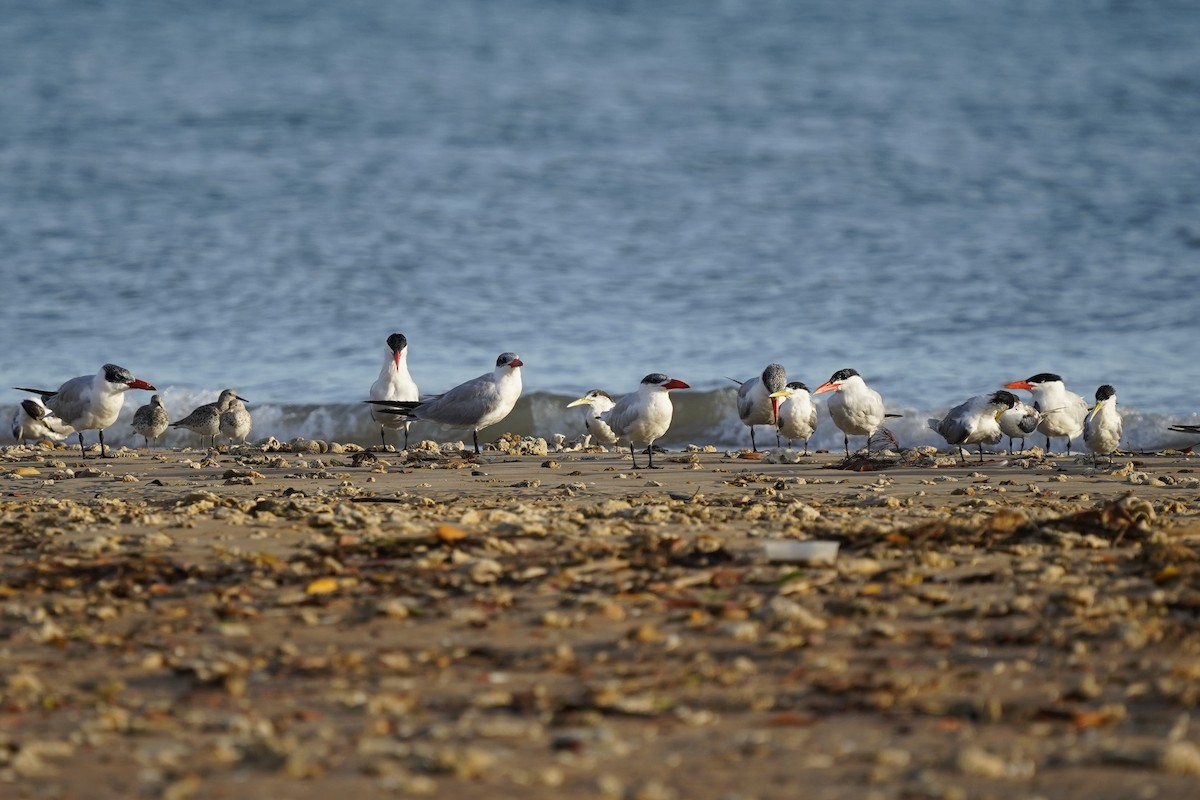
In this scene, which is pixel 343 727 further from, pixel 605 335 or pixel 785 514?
pixel 605 335

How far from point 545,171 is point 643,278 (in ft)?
18.2

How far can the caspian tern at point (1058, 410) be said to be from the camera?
33.8 feet

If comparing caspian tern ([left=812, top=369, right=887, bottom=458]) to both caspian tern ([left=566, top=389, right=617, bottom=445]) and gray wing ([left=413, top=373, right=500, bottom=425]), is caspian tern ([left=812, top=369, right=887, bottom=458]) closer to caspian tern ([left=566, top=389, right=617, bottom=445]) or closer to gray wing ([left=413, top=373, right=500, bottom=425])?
caspian tern ([left=566, top=389, right=617, bottom=445])

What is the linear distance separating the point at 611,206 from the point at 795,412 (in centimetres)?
1144

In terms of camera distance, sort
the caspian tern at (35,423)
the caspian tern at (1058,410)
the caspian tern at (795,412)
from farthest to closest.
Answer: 1. the caspian tern at (35,423)
2. the caspian tern at (795,412)
3. the caspian tern at (1058,410)

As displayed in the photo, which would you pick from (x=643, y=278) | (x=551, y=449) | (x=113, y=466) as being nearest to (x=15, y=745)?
(x=113, y=466)

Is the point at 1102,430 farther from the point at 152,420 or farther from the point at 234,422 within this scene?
the point at 152,420

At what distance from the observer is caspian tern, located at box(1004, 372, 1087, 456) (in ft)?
33.8

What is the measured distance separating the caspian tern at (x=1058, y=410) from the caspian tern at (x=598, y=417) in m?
3.28

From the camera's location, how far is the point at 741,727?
114 inches

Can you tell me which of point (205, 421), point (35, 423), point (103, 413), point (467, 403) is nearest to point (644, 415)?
point (467, 403)

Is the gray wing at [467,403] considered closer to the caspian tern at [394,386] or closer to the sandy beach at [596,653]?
the caspian tern at [394,386]

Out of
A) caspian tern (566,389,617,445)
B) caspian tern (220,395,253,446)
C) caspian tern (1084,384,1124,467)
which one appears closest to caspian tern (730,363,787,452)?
caspian tern (566,389,617,445)

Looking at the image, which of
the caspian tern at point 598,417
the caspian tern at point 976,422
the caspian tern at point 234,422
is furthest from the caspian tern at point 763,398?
the caspian tern at point 234,422
